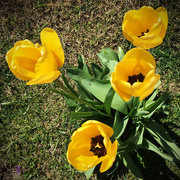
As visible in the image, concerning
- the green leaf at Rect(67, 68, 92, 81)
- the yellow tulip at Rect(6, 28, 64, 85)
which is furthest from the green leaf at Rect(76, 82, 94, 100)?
the yellow tulip at Rect(6, 28, 64, 85)

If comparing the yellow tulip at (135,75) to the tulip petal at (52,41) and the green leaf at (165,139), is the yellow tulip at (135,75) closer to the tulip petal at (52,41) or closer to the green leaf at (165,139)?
the tulip petal at (52,41)

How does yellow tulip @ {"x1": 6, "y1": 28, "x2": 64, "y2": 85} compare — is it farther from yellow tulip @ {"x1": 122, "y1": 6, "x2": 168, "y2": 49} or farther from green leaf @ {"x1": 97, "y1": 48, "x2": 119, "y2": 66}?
green leaf @ {"x1": 97, "y1": 48, "x2": 119, "y2": 66}

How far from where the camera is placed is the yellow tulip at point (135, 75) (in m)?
1.03

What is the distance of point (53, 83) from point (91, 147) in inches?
57.7

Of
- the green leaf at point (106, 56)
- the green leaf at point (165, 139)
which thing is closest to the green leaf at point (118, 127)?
the green leaf at point (165, 139)

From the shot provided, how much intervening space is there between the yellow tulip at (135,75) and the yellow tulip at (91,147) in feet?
0.95

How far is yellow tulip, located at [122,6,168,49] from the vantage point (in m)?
1.13

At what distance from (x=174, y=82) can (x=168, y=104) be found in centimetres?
28

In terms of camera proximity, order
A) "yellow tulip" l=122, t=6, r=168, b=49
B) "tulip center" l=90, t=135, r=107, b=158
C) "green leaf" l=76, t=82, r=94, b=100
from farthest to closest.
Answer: "green leaf" l=76, t=82, r=94, b=100 < "tulip center" l=90, t=135, r=107, b=158 < "yellow tulip" l=122, t=6, r=168, b=49

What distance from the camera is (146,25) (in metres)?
1.33

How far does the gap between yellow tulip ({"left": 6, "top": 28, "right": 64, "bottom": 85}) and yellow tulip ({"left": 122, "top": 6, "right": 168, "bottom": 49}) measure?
0.45 metres

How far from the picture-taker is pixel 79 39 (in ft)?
9.02

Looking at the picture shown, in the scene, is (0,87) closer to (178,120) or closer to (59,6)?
(59,6)

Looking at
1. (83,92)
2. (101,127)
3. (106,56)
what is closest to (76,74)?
→ (83,92)
